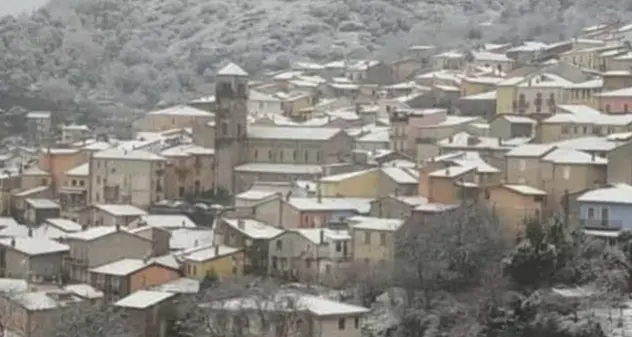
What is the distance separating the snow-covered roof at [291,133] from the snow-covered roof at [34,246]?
25.1ft

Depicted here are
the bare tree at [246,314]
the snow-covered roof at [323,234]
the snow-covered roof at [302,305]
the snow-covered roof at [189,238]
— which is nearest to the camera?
the bare tree at [246,314]

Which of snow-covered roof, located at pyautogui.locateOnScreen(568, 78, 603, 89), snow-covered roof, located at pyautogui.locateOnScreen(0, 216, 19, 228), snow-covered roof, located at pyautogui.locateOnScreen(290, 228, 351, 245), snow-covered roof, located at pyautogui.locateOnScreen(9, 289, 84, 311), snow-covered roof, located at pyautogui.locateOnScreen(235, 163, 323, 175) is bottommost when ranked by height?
snow-covered roof, located at pyautogui.locateOnScreen(0, 216, 19, 228)

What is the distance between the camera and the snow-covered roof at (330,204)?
1366 inches

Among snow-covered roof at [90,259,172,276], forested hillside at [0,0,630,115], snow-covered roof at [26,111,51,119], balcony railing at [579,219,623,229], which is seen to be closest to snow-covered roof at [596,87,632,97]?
balcony railing at [579,219,623,229]

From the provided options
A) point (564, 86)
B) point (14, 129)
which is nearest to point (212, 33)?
point (14, 129)

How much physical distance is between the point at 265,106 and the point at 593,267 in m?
23.6

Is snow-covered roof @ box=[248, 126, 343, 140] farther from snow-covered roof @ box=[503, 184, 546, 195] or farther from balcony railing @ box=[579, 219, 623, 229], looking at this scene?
balcony railing @ box=[579, 219, 623, 229]

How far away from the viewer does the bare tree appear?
27422mm

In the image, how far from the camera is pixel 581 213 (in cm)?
2978

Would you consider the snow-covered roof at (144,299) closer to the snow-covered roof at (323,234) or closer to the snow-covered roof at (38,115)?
the snow-covered roof at (323,234)

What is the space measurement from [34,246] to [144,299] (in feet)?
16.2

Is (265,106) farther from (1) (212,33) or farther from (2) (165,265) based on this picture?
(1) (212,33)

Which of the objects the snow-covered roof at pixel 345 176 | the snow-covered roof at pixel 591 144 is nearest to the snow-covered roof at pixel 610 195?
the snow-covered roof at pixel 591 144

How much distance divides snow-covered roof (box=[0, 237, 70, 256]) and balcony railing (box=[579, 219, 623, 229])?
34.8 feet
